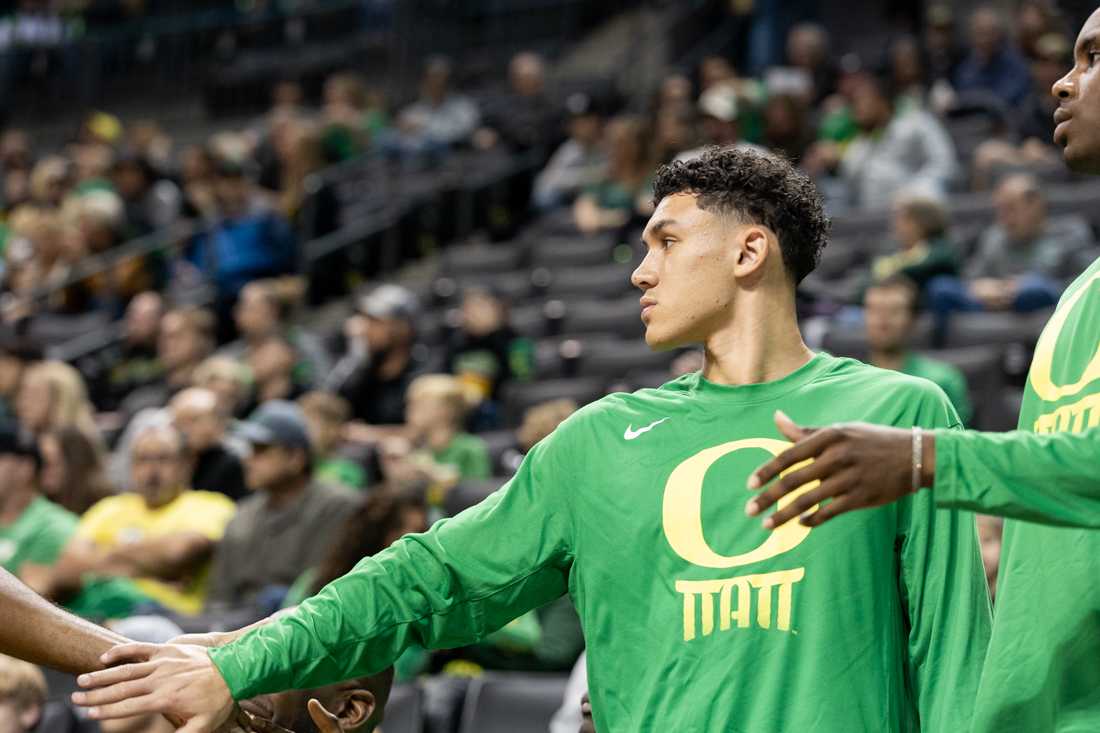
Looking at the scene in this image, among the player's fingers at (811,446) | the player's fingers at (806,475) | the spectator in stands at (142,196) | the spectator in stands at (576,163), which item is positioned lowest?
the spectator in stands at (142,196)

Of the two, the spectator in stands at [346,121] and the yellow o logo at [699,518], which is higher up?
the yellow o logo at [699,518]

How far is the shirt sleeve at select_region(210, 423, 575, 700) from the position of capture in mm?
2977

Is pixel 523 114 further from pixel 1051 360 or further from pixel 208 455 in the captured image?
pixel 1051 360

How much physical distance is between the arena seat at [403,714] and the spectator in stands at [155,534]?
1494mm

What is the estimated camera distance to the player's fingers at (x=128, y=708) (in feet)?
9.35

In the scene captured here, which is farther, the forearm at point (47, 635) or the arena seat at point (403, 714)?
the arena seat at point (403, 714)

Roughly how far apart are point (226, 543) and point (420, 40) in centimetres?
905

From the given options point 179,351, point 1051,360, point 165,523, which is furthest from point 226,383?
point 1051,360

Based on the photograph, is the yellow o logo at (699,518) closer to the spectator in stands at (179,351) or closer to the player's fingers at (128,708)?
the player's fingers at (128,708)

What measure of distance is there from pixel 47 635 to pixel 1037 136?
7.90 metres

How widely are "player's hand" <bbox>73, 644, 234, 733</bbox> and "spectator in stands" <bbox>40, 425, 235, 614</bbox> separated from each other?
3651mm

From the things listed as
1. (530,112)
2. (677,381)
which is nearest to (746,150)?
(677,381)

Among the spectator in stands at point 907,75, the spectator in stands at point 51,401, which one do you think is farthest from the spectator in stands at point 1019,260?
the spectator in stands at point 51,401

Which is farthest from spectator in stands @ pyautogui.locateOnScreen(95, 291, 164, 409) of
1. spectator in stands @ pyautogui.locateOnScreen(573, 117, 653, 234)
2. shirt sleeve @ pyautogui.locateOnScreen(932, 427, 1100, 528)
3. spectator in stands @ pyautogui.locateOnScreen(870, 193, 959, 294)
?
shirt sleeve @ pyautogui.locateOnScreen(932, 427, 1100, 528)
